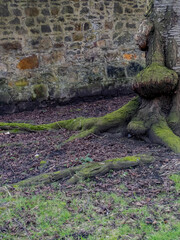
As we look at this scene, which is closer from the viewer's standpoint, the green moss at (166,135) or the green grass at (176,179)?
the green grass at (176,179)

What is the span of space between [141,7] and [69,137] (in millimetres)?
5783

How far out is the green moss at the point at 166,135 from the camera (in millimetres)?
4076

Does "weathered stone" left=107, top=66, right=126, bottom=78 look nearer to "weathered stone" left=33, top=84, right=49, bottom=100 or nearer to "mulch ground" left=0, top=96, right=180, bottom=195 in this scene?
"weathered stone" left=33, top=84, right=49, bottom=100

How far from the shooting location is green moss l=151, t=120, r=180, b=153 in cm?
408

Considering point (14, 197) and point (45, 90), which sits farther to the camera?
point (45, 90)

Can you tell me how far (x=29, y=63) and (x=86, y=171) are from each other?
548 cm

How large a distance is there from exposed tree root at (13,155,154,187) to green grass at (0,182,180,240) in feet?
0.68

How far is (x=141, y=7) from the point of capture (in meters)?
9.06

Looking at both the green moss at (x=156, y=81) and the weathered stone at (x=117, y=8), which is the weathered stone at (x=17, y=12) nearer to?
the weathered stone at (x=117, y=8)

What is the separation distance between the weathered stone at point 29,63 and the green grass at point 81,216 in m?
5.53

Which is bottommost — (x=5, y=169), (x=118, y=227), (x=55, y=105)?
(x=55, y=105)

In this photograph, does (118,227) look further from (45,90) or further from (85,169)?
(45,90)

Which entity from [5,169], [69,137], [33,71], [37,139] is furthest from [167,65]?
[33,71]

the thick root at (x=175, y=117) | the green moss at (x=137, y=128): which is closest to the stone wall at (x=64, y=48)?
the green moss at (x=137, y=128)
